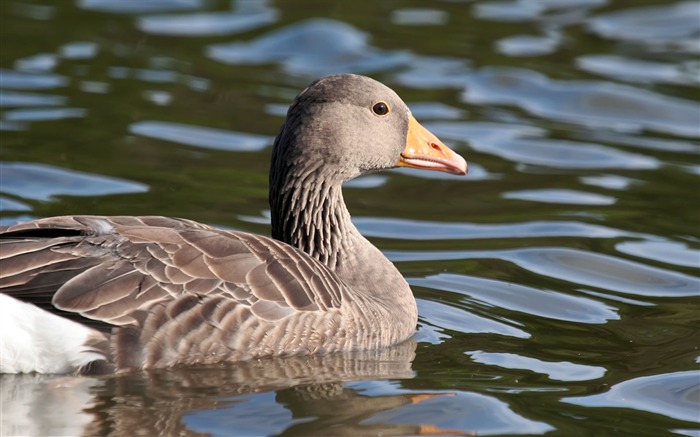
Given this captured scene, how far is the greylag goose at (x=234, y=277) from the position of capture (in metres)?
8.48

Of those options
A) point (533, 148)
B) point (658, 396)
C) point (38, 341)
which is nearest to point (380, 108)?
point (658, 396)

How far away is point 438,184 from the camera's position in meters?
14.8

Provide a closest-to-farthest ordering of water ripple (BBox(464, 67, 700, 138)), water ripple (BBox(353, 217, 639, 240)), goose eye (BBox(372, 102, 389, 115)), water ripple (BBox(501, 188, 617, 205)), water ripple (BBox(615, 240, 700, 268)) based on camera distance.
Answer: goose eye (BBox(372, 102, 389, 115)) → water ripple (BBox(615, 240, 700, 268)) → water ripple (BBox(353, 217, 639, 240)) → water ripple (BBox(501, 188, 617, 205)) → water ripple (BBox(464, 67, 700, 138))

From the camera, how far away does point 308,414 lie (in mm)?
8227

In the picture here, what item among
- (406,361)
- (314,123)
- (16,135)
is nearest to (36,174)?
(16,135)

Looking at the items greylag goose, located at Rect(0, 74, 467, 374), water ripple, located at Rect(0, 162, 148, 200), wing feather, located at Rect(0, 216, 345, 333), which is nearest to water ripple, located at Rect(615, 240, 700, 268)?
greylag goose, located at Rect(0, 74, 467, 374)

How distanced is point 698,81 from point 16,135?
9231mm

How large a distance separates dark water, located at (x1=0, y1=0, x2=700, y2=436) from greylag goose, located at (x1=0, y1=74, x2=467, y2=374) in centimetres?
19

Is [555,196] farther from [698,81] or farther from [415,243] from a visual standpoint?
[698,81]

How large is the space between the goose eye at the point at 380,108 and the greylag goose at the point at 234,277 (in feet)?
0.04

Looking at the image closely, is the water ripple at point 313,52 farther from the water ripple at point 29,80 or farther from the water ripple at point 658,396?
the water ripple at point 658,396

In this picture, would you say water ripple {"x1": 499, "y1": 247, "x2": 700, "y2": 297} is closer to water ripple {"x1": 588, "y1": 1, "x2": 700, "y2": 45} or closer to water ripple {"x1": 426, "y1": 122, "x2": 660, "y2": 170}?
water ripple {"x1": 426, "y1": 122, "x2": 660, "y2": 170}

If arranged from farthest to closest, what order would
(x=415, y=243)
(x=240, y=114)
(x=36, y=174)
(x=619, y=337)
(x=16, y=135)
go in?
(x=240, y=114) → (x=16, y=135) → (x=36, y=174) → (x=415, y=243) → (x=619, y=337)

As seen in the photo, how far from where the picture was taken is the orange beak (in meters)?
10.6
